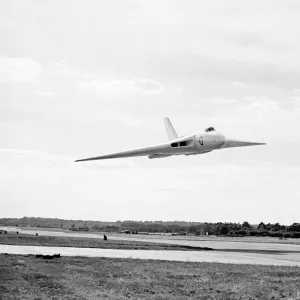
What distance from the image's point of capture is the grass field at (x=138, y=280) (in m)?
27.8

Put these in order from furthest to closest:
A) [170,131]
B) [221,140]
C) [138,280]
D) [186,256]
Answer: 1. [186,256]
2. [170,131]
3. [138,280]
4. [221,140]

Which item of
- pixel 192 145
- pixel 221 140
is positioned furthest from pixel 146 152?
pixel 221 140

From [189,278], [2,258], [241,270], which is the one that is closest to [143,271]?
[189,278]

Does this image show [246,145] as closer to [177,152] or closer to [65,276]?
[177,152]

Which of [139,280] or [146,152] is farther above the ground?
[146,152]

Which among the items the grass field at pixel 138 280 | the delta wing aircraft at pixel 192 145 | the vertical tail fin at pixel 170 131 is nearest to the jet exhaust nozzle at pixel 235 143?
the delta wing aircraft at pixel 192 145

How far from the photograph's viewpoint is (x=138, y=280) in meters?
33.3

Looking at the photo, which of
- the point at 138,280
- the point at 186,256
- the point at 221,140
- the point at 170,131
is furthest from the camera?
the point at 186,256

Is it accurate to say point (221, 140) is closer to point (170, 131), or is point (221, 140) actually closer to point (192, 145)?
point (192, 145)

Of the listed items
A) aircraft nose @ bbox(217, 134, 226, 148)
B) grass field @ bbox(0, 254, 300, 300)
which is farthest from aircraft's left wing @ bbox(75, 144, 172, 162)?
grass field @ bbox(0, 254, 300, 300)

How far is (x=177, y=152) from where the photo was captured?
32.8 meters

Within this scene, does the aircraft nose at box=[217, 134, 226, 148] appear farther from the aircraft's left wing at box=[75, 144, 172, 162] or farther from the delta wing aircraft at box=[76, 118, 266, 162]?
the aircraft's left wing at box=[75, 144, 172, 162]

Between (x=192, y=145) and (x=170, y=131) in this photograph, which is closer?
(x=192, y=145)

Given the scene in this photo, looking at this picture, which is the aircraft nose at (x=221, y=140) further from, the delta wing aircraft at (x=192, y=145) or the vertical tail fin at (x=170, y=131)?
the vertical tail fin at (x=170, y=131)
